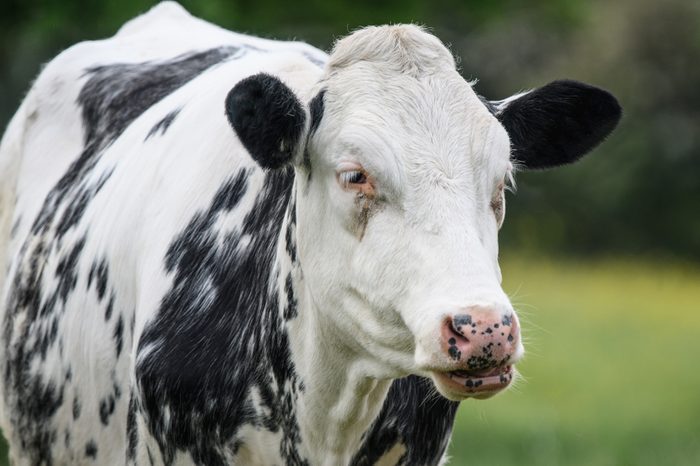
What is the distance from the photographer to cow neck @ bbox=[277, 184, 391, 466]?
4.57 metres

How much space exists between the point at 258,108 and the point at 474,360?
3.50 feet

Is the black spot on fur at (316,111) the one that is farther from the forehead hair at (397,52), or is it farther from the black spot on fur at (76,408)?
the black spot on fur at (76,408)

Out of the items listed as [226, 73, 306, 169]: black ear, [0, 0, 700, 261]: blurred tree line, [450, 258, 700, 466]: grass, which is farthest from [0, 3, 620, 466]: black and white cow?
[0, 0, 700, 261]: blurred tree line

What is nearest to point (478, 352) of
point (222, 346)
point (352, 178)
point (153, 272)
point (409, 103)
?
point (352, 178)

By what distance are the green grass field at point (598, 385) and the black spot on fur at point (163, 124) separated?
1.55m

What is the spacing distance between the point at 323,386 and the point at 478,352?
872mm

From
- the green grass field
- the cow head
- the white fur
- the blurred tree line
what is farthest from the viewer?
the blurred tree line

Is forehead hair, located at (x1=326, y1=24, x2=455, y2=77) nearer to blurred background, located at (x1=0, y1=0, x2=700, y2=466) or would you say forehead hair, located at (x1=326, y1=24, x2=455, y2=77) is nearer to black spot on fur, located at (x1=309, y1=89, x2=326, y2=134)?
black spot on fur, located at (x1=309, y1=89, x2=326, y2=134)

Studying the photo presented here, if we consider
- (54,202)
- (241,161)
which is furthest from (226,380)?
(54,202)

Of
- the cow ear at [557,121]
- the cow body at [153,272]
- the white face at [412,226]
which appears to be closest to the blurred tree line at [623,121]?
the cow body at [153,272]

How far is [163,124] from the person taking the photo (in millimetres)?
5871

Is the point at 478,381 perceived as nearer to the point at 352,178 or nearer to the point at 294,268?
the point at 352,178

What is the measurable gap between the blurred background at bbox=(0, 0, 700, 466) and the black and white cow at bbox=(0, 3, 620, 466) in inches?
30.0

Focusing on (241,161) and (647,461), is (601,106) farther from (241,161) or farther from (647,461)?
(647,461)
